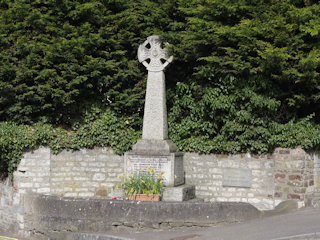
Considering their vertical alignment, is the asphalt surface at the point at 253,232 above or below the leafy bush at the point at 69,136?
below

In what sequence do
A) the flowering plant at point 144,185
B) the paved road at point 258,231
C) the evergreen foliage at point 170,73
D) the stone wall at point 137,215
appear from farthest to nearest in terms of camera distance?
1. the evergreen foliage at point 170,73
2. the flowering plant at point 144,185
3. the stone wall at point 137,215
4. the paved road at point 258,231

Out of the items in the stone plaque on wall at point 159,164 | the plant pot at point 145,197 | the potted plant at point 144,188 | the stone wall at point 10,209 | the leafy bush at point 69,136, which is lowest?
the stone wall at point 10,209

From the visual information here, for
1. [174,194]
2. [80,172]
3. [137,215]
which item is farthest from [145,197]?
[80,172]

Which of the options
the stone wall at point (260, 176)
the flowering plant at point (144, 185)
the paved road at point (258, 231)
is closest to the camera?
the paved road at point (258, 231)

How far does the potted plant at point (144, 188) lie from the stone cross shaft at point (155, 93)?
124 cm

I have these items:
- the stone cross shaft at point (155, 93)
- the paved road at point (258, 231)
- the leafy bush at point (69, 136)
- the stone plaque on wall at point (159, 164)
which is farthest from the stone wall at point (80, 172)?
the paved road at point (258, 231)

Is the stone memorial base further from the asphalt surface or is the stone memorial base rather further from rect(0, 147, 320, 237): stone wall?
the asphalt surface

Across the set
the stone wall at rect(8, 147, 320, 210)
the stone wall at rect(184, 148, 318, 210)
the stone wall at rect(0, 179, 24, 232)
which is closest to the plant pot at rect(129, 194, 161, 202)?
the stone wall at rect(8, 147, 320, 210)

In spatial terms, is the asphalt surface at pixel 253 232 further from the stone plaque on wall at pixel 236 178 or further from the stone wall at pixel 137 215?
the stone plaque on wall at pixel 236 178

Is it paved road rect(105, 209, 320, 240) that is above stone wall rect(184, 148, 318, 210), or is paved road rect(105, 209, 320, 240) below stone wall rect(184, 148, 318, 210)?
below

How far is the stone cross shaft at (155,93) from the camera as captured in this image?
10.7 meters

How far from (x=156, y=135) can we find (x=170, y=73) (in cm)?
240

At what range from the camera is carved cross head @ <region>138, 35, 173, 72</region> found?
11.0m

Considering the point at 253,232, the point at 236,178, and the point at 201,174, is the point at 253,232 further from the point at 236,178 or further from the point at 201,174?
the point at 201,174
